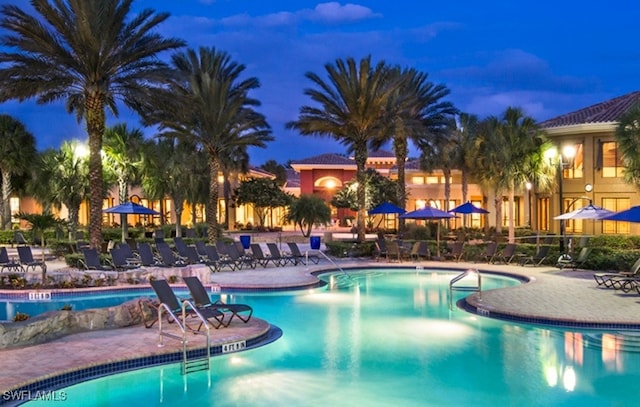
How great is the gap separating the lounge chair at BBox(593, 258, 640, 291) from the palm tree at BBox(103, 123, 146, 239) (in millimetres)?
24277

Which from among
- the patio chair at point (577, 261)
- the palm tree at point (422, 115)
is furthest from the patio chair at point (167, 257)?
the palm tree at point (422, 115)

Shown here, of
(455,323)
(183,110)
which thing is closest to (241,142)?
(183,110)

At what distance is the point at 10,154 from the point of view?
36156mm

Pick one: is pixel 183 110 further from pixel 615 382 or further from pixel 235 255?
pixel 615 382

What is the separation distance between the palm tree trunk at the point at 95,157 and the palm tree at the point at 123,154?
11572 millimetres

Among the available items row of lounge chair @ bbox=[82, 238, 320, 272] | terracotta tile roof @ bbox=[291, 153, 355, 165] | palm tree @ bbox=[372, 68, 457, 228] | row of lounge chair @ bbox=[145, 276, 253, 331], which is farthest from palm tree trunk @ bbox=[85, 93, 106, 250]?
terracotta tile roof @ bbox=[291, 153, 355, 165]

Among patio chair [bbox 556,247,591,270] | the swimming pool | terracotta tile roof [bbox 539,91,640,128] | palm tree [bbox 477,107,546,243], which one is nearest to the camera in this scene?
the swimming pool

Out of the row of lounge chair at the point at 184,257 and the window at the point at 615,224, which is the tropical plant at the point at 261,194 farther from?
the window at the point at 615,224

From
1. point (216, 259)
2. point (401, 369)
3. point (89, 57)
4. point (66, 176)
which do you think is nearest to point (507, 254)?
point (216, 259)

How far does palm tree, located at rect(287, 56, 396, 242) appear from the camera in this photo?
84.7 feet

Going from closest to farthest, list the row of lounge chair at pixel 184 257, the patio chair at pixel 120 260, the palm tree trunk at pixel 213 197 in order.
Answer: the patio chair at pixel 120 260 → the row of lounge chair at pixel 184 257 → the palm tree trunk at pixel 213 197

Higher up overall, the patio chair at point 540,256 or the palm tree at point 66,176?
the palm tree at point 66,176

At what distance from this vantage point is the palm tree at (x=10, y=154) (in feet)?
118

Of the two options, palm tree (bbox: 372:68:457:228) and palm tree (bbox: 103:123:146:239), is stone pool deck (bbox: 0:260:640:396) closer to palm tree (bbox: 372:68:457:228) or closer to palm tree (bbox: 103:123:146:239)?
palm tree (bbox: 372:68:457:228)
